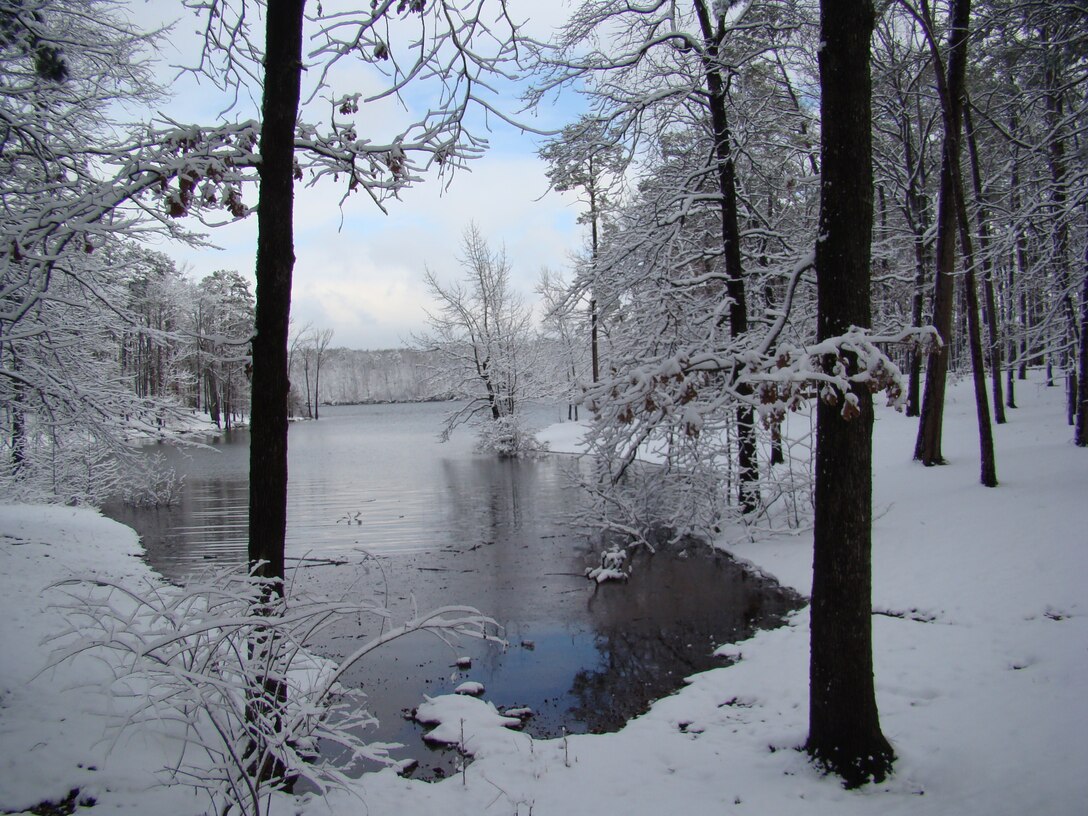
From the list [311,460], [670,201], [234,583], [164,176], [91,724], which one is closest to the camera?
[234,583]

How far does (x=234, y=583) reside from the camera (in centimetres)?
359

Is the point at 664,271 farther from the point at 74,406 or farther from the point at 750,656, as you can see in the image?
the point at 74,406

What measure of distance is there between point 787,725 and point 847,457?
2227mm

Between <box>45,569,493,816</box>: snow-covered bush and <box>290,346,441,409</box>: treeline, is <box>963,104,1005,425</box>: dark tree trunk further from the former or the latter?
<box>290,346,441,409</box>: treeline

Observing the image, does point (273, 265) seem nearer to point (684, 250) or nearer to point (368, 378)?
point (684, 250)

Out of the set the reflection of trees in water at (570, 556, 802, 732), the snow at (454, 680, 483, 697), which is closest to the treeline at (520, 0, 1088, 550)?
the reflection of trees in water at (570, 556, 802, 732)

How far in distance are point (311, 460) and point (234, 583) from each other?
2581 cm

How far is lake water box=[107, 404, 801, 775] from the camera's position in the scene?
6.19 metres

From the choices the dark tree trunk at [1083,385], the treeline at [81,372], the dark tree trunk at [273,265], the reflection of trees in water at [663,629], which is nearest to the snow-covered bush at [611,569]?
the reflection of trees in water at [663,629]

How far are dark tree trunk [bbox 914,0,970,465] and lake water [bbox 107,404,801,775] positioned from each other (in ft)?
15.7

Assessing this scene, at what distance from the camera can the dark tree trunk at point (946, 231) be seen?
9852 mm

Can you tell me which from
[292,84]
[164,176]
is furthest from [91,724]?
[292,84]

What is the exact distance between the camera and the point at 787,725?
4.83 meters

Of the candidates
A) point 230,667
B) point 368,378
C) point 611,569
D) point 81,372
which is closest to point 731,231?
point 611,569
